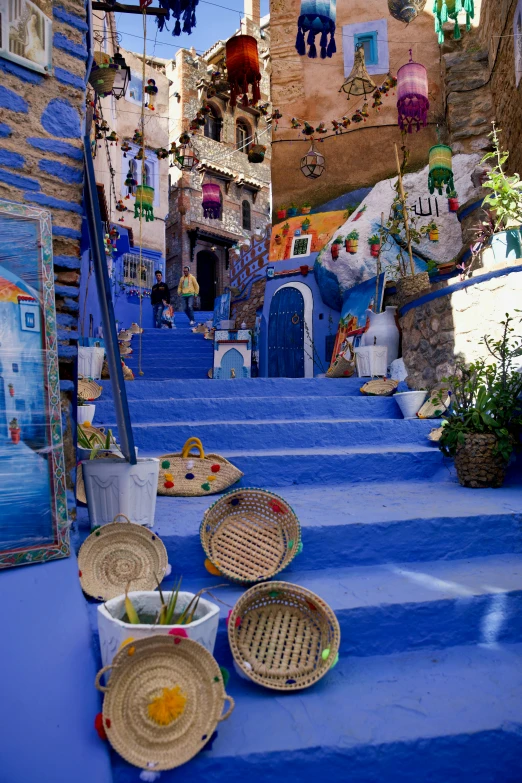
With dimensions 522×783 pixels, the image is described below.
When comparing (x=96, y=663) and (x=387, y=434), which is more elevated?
(x=387, y=434)

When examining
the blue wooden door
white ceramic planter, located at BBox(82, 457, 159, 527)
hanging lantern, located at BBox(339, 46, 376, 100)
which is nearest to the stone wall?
white ceramic planter, located at BBox(82, 457, 159, 527)

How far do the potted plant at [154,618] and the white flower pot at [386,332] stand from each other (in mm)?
4930

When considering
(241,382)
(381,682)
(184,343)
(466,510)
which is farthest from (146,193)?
(381,682)

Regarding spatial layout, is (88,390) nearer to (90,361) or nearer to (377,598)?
(90,361)

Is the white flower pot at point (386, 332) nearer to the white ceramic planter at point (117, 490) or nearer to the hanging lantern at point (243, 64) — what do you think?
the hanging lantern at point (243, 64)

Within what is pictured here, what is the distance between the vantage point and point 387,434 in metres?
4.54

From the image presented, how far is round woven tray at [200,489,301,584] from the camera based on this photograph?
2.52 metres

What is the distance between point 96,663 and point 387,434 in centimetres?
302

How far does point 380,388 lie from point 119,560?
361 cm

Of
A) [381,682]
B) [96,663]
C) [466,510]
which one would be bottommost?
[381,682]

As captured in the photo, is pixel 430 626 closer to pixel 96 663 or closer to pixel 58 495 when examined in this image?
pixel 96 663

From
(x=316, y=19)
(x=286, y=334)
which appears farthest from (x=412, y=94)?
(x=286, y=334)

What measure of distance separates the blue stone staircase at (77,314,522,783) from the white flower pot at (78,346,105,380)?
1.38 meters

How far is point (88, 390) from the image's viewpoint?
484cm
